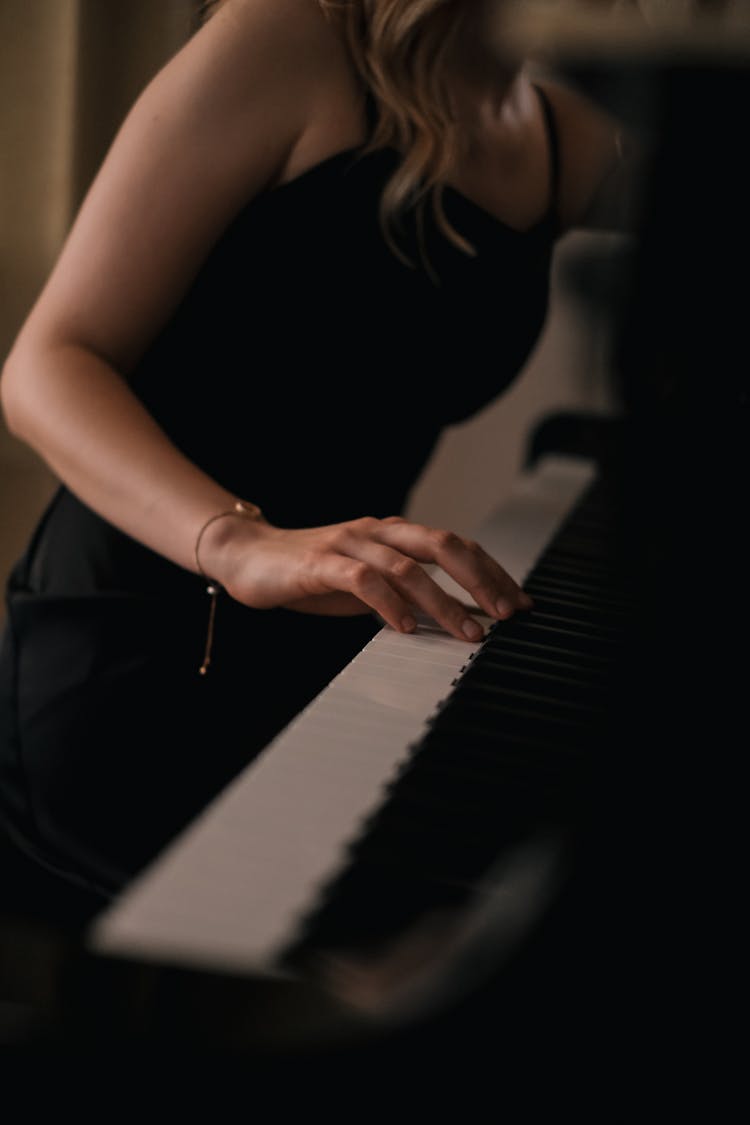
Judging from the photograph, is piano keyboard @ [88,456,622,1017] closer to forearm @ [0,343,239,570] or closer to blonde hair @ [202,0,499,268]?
forearm @ [0,343,239,570]

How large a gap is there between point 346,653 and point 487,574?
506 mm

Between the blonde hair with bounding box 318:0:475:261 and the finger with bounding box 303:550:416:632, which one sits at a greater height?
the blonde hair with bounding box 318:0:475:261

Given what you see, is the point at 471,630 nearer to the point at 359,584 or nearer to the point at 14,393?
the point at 359,584

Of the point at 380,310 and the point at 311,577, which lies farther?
the point at 380,310

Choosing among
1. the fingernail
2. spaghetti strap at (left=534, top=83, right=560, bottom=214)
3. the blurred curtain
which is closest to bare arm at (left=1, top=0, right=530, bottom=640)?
the fingernail

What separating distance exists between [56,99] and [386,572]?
1689 millimetres

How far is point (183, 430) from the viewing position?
116 cm

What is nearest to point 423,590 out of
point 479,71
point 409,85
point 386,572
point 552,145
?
point 386,572

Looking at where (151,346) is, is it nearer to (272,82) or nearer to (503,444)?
(272,82)

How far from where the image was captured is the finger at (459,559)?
76 cm

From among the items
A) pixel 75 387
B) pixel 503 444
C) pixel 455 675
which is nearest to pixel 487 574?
pixel 455 675

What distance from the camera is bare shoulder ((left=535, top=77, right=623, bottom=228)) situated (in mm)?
1379

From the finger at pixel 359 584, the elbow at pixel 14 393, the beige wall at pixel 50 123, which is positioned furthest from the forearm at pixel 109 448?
the beige wall at pixel 50 123

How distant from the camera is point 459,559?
2.52 feet
